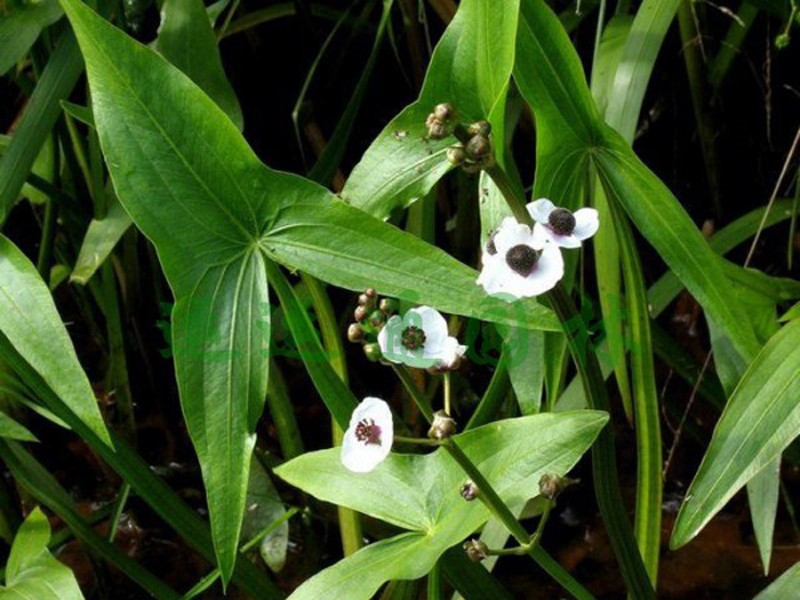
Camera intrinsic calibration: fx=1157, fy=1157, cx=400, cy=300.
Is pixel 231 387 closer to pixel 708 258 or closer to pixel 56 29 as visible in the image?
pixel 708 258

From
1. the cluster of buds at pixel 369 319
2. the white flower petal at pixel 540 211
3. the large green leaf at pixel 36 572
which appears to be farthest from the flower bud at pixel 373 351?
the large green leaf at pixel 36 572

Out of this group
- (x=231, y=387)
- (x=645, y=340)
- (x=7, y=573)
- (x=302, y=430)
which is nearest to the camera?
(x=231, y=387)

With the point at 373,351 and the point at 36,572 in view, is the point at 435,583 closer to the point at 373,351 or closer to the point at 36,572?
the point at 373,351

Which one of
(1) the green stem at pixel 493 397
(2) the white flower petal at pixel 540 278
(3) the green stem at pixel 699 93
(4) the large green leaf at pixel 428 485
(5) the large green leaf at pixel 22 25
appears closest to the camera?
(2) the white flower petal at pixel 540 278

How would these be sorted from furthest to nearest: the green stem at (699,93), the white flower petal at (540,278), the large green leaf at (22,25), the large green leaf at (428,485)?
the green stem at (699,93) < the large green leaf at (22,25) < the large green leaf at (428,485) < the white flower petal at (540,278)

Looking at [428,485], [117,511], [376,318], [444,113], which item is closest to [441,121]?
[444,113]

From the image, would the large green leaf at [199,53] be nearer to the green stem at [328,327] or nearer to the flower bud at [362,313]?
the green stem at [328,327]

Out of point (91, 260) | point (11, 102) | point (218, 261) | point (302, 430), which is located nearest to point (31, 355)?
point (218, 261)
